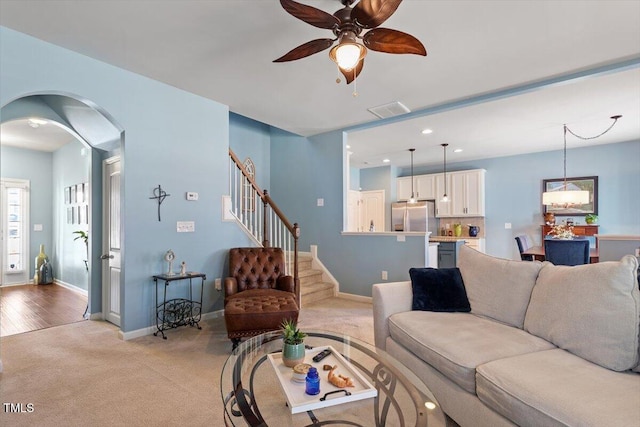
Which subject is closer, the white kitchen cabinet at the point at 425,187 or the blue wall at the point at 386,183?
the white kitchen cabinet at the point at 425,187

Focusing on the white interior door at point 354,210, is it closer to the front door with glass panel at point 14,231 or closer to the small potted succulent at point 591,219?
the small potted succulent at point 591,219

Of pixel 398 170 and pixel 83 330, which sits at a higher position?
pixel 398 170

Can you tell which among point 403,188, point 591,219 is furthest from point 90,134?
point 591,219

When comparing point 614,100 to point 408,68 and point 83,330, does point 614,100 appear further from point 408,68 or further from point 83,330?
point 83,330

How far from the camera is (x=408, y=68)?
10.4 feet

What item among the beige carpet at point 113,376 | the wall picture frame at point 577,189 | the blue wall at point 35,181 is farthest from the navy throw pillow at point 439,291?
the blue wall at point 35,181

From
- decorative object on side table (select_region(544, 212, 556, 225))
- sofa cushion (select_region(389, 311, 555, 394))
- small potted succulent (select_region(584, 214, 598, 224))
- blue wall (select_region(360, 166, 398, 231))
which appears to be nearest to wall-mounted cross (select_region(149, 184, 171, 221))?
sofa cushion (select_region(389, 311, 555, 394))

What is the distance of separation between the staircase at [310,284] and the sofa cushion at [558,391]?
3.31m

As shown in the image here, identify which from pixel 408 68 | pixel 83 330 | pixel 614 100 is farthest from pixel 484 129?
pixel 83 330

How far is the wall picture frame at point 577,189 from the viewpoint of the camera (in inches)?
231

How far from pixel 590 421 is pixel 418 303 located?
4.70 ft

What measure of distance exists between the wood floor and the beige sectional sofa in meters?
4.15

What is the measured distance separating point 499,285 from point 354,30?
210 centimetres

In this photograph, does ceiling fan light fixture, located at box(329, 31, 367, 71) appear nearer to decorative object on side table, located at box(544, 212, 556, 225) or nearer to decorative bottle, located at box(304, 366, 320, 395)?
decorative bottle, located at box(304, 366, 320, 395)
